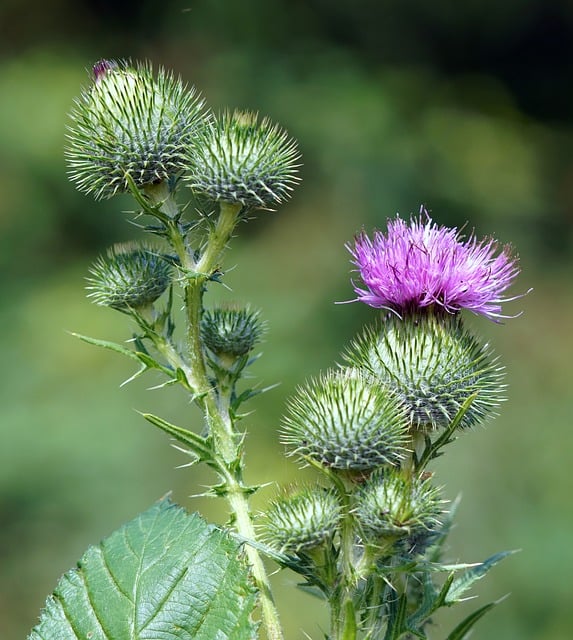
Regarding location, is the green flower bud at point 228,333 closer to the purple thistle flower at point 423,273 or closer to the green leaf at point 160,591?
the purple thistle flower at point 423,273

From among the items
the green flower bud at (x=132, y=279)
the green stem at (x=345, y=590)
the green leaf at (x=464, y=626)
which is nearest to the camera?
the green stem at (x=345, y=590)

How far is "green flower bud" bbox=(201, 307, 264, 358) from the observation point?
97.1 inches

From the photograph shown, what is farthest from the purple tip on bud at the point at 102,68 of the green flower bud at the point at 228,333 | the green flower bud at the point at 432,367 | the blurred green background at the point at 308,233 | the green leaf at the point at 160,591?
the blurred green background at the point at 308,233

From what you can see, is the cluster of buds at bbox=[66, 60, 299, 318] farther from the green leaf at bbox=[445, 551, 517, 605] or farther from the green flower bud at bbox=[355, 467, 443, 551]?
the green leaf at bbox=[445, 551, 517, 605]

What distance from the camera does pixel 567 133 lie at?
12320 millimetres

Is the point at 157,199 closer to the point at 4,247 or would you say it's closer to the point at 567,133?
the point at 4,247

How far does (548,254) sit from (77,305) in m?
5.77

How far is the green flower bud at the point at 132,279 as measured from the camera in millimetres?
2564

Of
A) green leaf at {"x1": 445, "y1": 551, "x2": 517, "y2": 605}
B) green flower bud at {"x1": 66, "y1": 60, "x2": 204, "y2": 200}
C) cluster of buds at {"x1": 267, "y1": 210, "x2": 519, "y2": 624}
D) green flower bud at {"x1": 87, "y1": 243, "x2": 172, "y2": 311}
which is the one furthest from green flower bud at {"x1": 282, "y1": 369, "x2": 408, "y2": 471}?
green flower bud at {"x1": 66, "y1": 60, "x2": 204, "y2": 200}

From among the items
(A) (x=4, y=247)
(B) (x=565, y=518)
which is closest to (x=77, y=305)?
(A) (x=4, y=247)

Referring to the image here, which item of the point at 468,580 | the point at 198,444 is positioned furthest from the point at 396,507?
the point at 198,444

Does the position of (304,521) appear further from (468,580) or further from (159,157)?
(159,157)

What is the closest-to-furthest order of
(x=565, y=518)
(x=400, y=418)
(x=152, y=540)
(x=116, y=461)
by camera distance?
(x=152, y=540) → (x=400, y=418) → (x=565, y=518) → (x=116, y=461)

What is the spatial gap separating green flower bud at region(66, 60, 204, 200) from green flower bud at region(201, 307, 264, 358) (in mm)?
432
